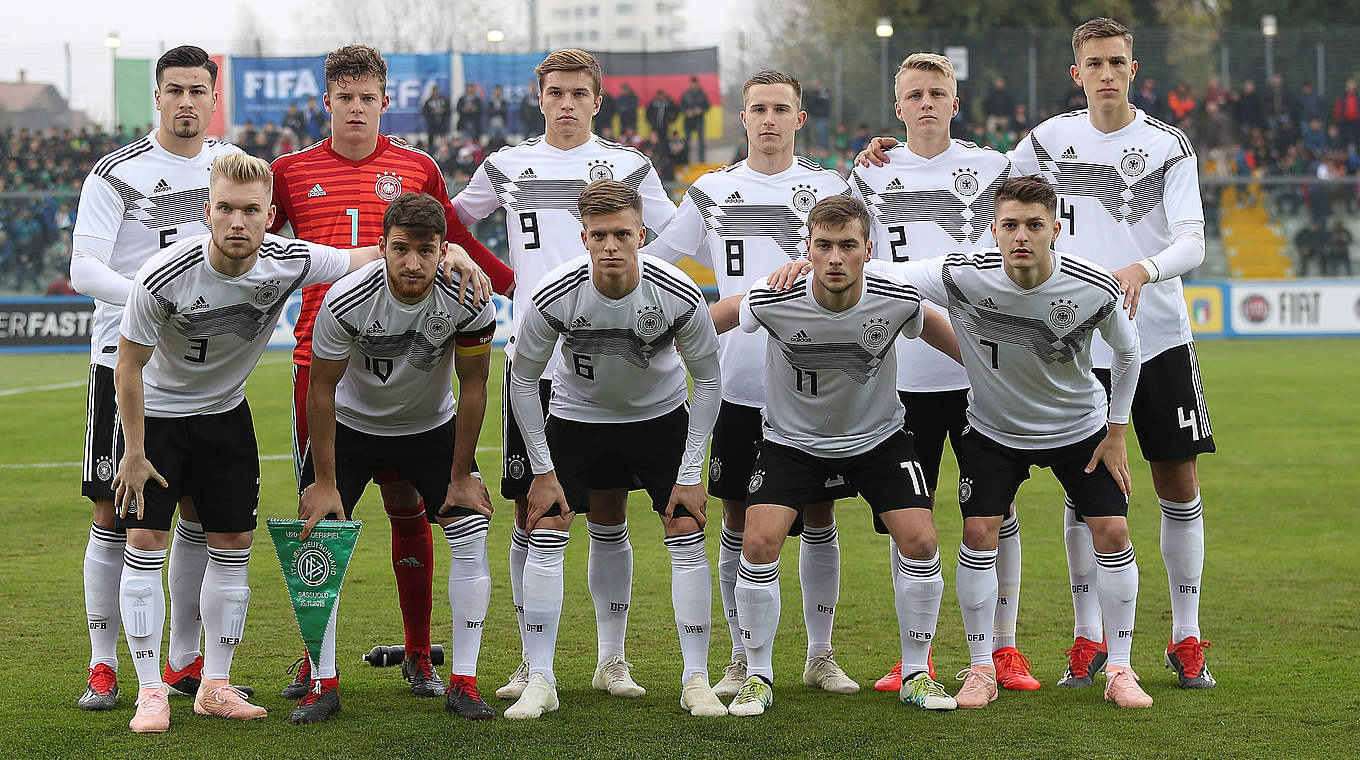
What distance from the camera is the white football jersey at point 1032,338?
4.85 m

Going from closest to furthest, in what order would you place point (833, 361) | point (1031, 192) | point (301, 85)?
point (1031, 192), point (833, 361), point (301, 85)

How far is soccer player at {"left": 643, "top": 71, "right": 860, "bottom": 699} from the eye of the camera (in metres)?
5.32

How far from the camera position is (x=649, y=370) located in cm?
496

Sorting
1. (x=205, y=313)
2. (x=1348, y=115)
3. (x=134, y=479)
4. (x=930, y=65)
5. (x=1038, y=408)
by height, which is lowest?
(x=134, y=479)

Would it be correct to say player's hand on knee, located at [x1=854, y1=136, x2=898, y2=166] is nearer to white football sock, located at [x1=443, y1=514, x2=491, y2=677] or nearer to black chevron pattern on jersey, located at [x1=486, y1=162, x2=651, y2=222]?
black chevron pattern on jersey, located at [x1=486, y1=162, x2=651, y2=222]

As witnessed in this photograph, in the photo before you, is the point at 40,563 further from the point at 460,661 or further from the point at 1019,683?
the point at 1019,683

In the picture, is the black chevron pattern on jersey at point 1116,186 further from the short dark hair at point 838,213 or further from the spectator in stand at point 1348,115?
the spectator in stand at point 1348,115

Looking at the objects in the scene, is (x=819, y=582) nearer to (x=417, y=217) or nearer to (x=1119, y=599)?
(x=1119, y=599)

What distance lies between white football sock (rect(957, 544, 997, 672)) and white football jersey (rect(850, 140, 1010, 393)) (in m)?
0.75

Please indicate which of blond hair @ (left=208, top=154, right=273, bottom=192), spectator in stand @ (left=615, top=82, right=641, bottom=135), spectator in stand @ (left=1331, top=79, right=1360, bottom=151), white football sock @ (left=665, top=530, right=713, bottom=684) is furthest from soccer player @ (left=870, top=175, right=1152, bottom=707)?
spectator in stand @ (left=1331, top=79, right=1360, bottom=151)

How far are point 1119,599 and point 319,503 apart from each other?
2843mm

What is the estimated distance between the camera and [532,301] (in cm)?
479

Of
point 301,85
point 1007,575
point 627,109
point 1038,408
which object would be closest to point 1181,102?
point 627,109

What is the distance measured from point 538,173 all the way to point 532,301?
2.91 ft
